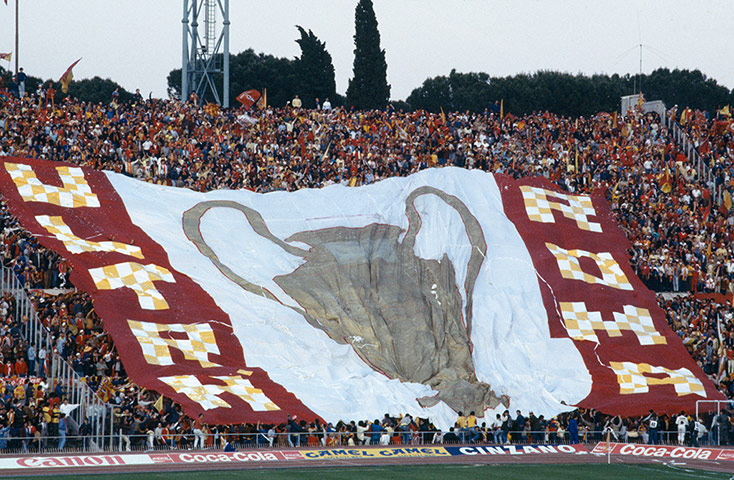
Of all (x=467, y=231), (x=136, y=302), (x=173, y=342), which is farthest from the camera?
(x=467, y=231)

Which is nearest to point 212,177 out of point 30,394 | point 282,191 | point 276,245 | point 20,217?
point 282,191

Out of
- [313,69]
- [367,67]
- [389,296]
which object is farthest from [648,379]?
[313,69]

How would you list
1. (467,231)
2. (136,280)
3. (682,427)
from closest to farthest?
(682,427)
(136,280)
(467,231)

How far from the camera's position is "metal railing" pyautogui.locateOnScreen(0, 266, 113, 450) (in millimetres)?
27609

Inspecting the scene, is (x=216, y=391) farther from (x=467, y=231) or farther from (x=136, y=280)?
(x=467, y=231)

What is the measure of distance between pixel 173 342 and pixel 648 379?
14197 millimetres

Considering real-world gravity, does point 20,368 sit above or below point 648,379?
above

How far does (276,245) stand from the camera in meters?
36.2

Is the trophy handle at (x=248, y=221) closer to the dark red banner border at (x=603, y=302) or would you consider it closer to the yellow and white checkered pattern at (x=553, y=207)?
the dark red banner border at (x=603, y=302)

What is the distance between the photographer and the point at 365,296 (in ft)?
116

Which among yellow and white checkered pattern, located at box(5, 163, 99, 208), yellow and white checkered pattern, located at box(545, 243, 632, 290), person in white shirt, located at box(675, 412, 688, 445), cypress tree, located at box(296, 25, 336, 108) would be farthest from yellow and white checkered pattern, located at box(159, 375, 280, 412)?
cypress tree, located at box(296, 25, 336, 108)

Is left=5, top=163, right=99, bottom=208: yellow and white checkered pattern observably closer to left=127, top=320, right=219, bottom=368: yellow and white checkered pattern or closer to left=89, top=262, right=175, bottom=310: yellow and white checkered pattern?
left=89, top=262, right=175, bottom=310: yellow and white checkered pattern

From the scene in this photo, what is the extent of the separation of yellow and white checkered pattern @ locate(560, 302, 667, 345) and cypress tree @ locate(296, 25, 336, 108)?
160ft

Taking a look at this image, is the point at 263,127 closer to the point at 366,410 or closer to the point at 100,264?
the point at 100,264
